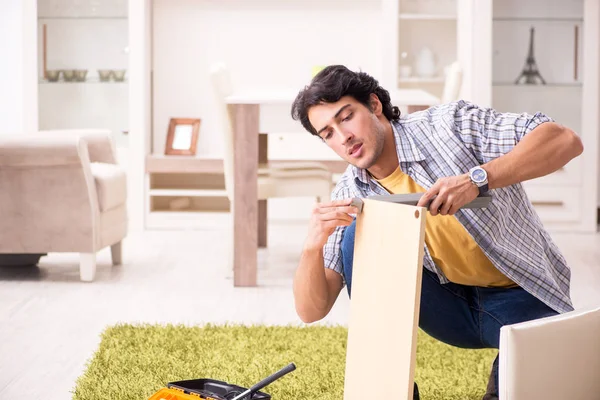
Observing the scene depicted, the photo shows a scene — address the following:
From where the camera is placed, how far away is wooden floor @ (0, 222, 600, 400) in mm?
2703

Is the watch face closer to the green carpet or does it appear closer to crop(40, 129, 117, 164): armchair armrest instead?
the green carpet

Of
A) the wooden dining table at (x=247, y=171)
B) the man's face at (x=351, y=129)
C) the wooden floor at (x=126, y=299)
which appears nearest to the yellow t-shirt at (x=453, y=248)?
the man's face at (x=351, y=129)

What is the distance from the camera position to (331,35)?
19.3 feet

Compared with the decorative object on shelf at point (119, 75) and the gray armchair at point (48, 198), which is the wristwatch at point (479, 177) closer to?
the gray armchair at point (48, 198)

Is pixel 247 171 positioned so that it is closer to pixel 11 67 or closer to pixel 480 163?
pixel 480 163

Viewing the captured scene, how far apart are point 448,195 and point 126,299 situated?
2130mm

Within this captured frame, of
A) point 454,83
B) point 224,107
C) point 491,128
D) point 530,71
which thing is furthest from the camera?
point 530,71

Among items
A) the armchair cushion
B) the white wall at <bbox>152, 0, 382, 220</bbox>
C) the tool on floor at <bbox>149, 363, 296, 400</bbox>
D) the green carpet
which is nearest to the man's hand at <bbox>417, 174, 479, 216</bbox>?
the tool on floor at <bbox>149, 363, 296, 400</bbox>

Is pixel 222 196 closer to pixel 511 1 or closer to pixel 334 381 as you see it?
pixel 511 1

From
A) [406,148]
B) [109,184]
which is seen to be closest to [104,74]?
[109,184]

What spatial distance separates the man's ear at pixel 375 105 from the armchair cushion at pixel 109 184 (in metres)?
2.17

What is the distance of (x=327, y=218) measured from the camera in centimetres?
180

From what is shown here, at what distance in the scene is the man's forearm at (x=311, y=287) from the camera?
1911 millimetres

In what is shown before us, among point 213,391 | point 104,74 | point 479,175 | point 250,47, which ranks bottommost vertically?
point 213,391
